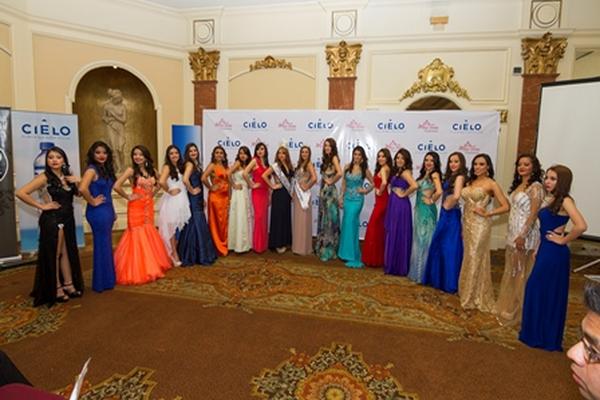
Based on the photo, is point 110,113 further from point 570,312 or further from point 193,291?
point 570,312

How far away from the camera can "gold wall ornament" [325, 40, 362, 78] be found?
6.96 m

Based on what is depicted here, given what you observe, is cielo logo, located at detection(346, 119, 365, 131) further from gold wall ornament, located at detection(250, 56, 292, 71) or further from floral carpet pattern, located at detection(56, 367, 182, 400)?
floral carpet pattern, located at detection(56, 367, 182, 400)

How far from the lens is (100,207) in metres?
4.19

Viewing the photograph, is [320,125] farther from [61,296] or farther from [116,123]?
[61,296]

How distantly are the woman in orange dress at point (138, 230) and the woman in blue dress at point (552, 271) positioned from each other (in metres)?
3.96

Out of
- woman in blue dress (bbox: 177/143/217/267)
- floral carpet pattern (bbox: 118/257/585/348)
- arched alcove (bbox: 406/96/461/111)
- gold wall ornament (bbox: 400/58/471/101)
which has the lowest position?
floral carpet pattern (bbox: 118/257/585/348)

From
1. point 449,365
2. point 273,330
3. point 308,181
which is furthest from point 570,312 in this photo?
point 308,181

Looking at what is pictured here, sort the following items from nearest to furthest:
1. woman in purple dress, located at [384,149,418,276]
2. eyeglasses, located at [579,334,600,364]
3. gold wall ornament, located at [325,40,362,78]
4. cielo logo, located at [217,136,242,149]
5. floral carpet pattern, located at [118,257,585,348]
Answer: eyeglasses, located at [579,334,600,364] < floral carpet pattern, located at [118,257,585,348] < woman in purple dress, located at [384,149,418,276] < cielo logo, located at [217,136,242,149] < gold wall ornament, located at [325,40,362,78]

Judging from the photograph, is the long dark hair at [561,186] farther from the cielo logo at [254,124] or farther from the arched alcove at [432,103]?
the cielo logo at [254,124]

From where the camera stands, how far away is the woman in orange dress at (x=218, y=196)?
557 centimetres

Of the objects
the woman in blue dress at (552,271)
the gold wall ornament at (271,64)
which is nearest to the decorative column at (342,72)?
the gold wall ornament at (271,64)

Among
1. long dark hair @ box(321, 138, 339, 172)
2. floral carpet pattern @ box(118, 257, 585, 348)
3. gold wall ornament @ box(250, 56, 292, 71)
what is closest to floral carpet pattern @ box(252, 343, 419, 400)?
floral carpet pattern @ box(118, 257, 585, 348)

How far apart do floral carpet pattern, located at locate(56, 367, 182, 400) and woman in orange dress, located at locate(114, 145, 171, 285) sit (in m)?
1.95

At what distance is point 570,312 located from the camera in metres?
4.09
